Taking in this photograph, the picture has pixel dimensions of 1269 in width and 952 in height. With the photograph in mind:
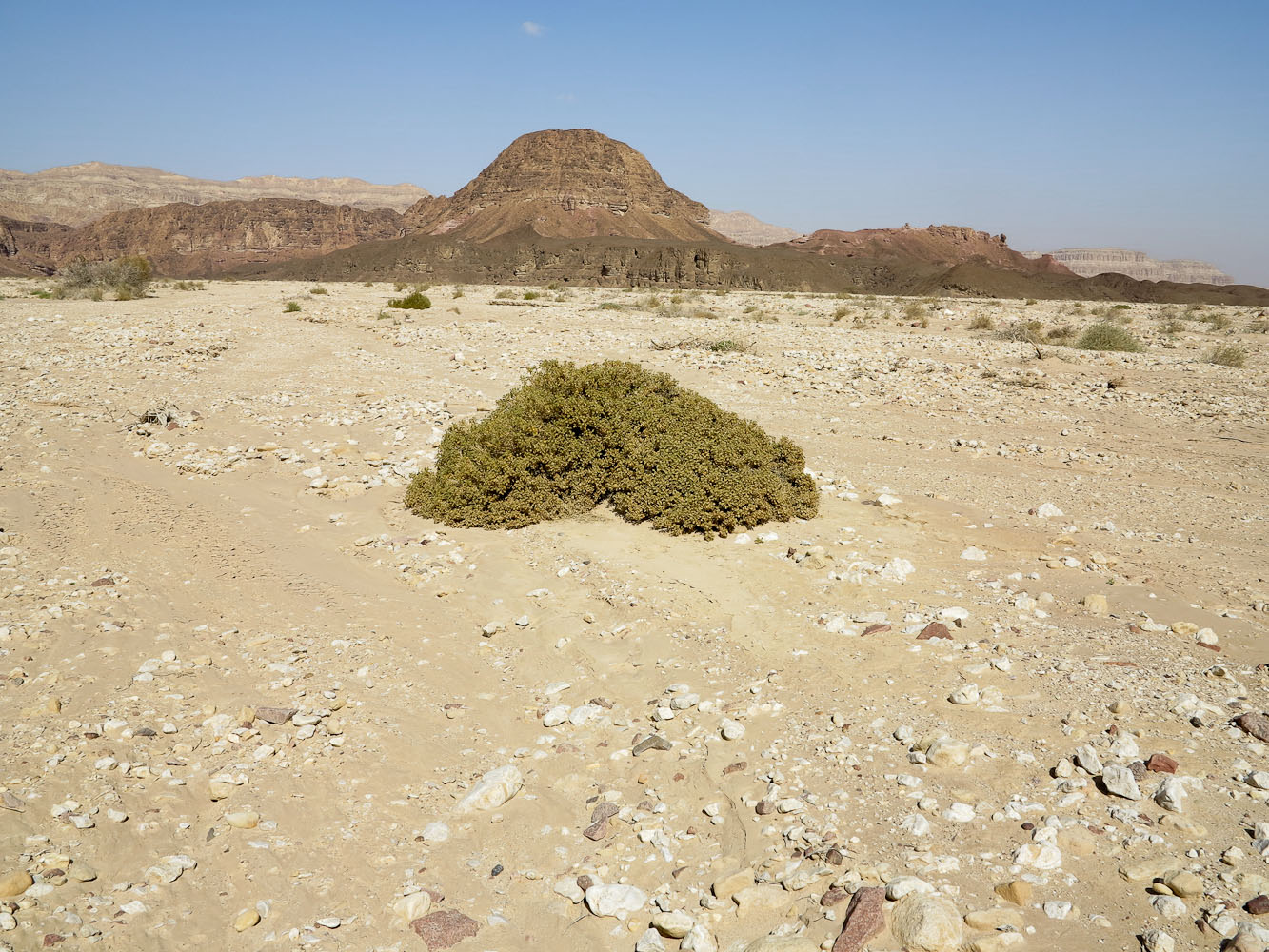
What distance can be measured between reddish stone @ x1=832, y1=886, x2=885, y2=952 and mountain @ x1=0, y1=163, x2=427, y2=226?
146m

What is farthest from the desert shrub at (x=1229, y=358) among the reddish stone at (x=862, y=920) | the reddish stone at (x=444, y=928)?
the reddish stone at (x=444, y=928)

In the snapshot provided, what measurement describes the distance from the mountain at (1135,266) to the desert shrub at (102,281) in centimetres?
18969

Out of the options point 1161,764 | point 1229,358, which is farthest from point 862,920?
point 1229,358

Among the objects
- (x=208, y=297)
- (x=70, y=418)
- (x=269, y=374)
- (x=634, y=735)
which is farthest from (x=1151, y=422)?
(x=208, y=297)

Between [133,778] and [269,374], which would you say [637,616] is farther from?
[269,374]

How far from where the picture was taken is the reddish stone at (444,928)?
2.85m

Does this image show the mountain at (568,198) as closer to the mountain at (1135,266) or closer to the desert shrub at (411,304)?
the desert shrub at (411,304)

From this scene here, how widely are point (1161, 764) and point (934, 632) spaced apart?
4.84 feet

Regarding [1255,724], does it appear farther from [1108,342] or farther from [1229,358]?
[1108,342]

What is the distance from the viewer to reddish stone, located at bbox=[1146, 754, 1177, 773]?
Result: 3.33 meters

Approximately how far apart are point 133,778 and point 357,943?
4.98 feet

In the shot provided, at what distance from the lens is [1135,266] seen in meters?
177

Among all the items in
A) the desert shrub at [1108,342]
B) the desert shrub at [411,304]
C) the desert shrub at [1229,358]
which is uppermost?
the desert shrub at [411,304]

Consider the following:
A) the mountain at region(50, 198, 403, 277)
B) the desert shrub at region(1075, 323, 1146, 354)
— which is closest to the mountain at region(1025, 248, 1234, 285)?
the mountain at region(50, 198, 403, 277)
